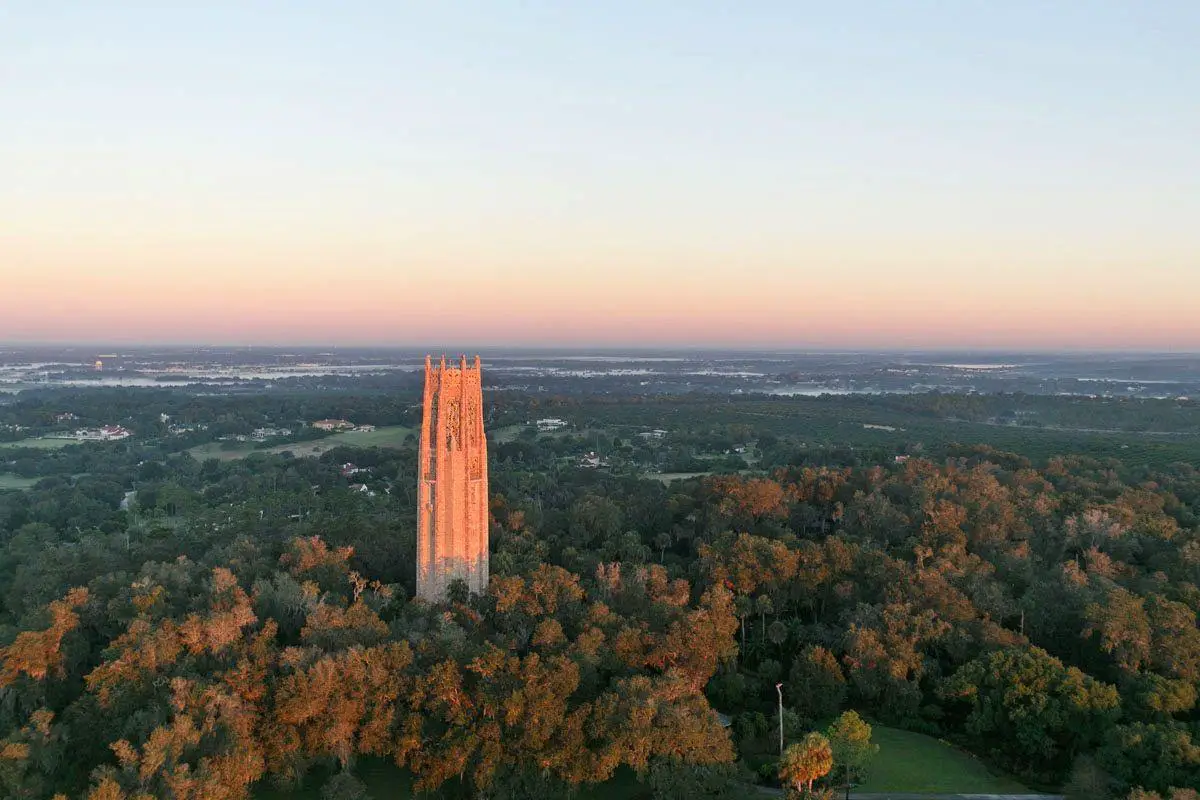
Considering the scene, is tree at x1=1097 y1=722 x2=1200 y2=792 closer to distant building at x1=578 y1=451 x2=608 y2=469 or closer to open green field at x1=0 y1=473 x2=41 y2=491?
distant building at x1=578 y1=451 x2=608 y2=469

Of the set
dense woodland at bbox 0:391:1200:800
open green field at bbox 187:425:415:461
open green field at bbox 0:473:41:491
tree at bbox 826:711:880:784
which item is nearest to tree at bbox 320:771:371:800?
dense woodland at bbox 0:391:1200:800

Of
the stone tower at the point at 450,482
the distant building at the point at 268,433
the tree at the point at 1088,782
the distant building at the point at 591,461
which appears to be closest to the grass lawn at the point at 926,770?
the tree at the point at 1088,782

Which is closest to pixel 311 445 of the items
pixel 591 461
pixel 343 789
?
pixel 591 461

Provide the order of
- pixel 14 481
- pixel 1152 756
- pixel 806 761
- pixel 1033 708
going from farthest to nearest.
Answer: pixel 14 481
pixel 1033 708
pixel 1152 756
pixel 806 761

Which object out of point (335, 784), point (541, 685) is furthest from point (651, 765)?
point (335, 784)

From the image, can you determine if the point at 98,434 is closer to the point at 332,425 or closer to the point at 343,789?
the point at 332,425

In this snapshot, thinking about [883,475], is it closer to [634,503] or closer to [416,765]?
[634,503]
